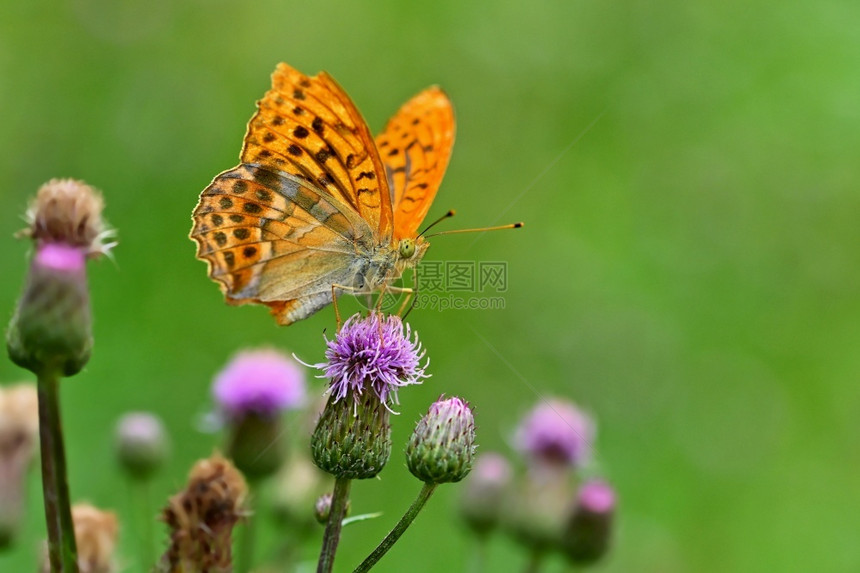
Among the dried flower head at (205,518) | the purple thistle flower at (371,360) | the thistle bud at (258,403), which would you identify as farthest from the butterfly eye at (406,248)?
the dried flower head at (205,518)

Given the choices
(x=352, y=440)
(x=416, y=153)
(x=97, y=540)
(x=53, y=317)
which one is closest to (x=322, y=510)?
(x=352, y=440)

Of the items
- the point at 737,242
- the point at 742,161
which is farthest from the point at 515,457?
the point at 742,161

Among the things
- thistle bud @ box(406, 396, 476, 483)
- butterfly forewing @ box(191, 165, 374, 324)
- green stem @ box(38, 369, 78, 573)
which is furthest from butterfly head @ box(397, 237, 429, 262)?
green stem @ box(38, 369, 78, 573)

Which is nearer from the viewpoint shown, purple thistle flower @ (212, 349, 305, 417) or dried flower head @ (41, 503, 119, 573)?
dried flower head @ (41, 503, 119, 573)

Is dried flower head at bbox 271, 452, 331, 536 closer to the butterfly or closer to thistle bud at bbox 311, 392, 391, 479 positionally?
the butterfly

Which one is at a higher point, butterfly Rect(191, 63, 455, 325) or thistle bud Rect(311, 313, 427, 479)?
butterfly Rect(191, 63, 455, 325)

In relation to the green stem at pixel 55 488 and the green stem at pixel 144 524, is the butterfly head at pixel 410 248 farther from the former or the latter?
the green stem at pixel 55 488

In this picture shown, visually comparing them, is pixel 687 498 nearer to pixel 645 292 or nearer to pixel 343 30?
pixel 645 292

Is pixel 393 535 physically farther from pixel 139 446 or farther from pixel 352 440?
pixel 139 446
